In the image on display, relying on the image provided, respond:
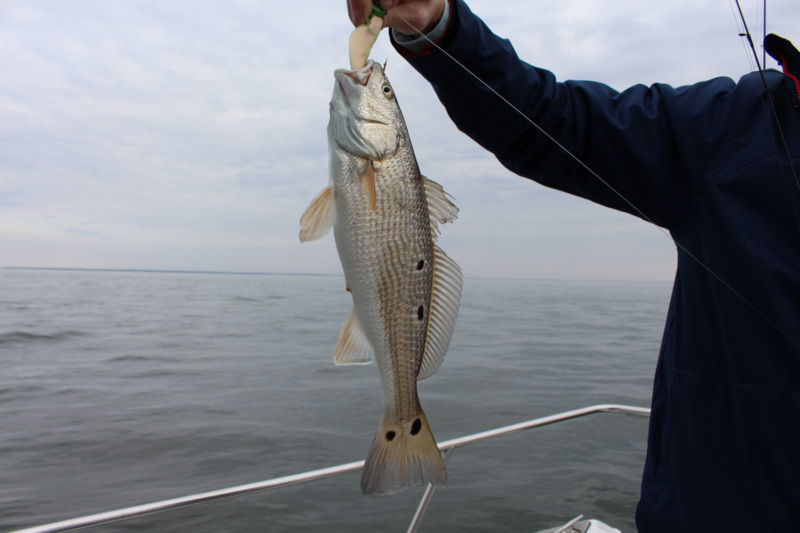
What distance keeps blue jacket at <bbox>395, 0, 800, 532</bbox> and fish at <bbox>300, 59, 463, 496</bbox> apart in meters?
0.31

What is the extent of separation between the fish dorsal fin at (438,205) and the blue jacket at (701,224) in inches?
11.1

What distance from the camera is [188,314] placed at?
30953mm

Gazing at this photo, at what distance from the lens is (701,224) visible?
5.15 ft

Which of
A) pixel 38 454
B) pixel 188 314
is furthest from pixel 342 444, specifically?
pixel 188 314

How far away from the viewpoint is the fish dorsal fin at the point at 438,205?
1.77 metres

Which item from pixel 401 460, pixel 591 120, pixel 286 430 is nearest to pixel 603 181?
pixel 591 120

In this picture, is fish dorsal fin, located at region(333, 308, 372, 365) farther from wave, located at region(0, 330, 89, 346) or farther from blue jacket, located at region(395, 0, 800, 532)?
wave, located at region(0, 330, 89, 346)

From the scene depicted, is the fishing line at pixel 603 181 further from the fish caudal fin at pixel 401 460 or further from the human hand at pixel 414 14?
the fish caudal fin at pixel 401 460

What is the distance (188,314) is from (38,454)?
2331 centimetres

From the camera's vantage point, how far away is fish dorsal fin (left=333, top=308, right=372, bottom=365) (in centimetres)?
172

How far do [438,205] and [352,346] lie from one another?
0.58m

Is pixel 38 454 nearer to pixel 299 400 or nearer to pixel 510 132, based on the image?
pixel 299 400

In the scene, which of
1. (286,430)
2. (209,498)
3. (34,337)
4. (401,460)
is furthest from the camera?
(34,337)

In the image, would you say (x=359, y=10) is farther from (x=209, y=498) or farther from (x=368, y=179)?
(x=209, y=498)
